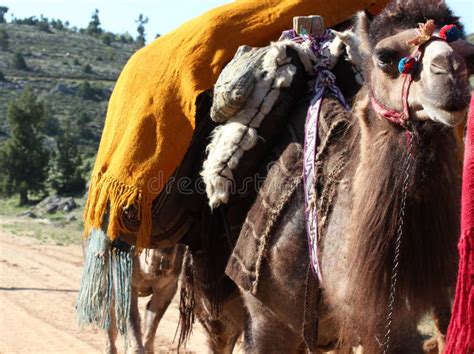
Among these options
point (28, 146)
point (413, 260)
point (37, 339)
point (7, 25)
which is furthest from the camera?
point (7, 25)

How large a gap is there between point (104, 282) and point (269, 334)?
1.43 metres

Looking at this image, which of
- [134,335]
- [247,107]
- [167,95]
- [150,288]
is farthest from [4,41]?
[247,107]

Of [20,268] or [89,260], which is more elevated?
[89,260]

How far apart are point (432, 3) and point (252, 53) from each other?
1397mm

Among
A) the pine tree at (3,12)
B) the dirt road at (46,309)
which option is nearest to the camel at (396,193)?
the dirt road at (46,309)

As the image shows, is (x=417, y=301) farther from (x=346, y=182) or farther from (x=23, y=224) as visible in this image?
(x=23, y=224)

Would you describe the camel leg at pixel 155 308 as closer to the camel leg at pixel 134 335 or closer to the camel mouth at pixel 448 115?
the camel leg at pixel 134 335

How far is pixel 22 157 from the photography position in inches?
1240

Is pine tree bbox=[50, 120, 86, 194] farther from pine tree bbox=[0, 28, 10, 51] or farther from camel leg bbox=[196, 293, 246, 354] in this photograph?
pine tree bbox=[0, 28, 10, 51]

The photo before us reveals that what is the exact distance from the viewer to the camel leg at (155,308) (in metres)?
8.64

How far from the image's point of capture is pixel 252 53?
15.9 feet

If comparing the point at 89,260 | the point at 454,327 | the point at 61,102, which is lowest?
the point at 61,102

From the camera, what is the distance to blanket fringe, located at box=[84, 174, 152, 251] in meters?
5.10

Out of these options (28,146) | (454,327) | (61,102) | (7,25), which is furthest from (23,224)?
(7,25)
